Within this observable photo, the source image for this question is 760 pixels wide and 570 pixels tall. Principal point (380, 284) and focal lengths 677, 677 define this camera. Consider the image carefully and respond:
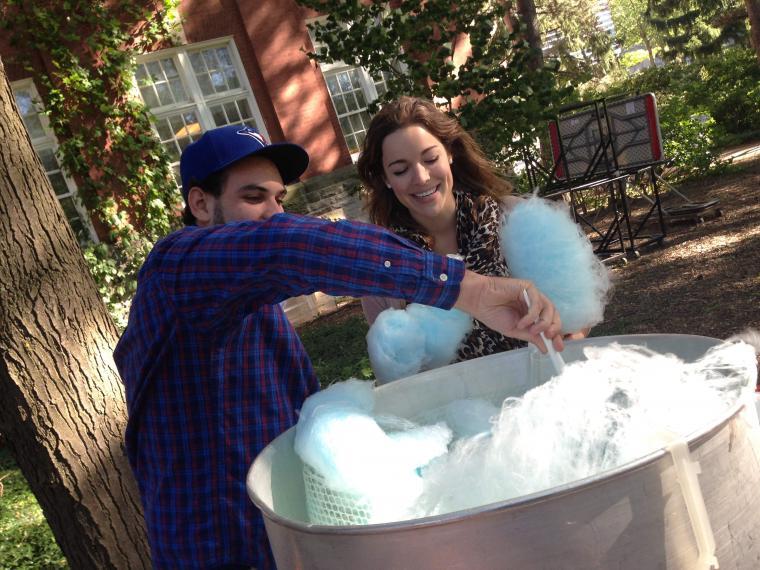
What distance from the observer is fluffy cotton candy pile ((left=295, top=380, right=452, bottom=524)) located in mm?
779

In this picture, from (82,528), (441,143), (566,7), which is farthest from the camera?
(566,7)

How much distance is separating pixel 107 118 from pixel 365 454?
27.0ft

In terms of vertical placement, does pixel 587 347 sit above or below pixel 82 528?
above

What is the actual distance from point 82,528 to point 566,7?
24.1 meters

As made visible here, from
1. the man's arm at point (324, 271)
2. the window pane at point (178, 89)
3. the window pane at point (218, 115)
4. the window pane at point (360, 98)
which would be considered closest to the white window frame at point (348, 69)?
the window pane at point (360, 98)

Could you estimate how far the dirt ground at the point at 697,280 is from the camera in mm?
4875

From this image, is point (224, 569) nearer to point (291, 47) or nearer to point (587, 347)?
point (587, 347)

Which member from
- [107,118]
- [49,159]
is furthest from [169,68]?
[49,159]

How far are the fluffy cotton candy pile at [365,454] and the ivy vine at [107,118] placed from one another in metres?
7.35

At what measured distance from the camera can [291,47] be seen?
9.40 metres

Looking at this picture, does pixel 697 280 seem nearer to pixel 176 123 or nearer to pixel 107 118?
pixel 107 118

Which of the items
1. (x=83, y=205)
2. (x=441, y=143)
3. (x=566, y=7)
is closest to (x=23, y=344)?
(x=441, y=143)

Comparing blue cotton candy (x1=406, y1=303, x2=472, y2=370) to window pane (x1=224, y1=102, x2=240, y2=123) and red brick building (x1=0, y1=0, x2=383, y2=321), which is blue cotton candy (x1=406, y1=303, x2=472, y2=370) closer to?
red brick building (x1=0, y1=0, x2=383, y2=321)

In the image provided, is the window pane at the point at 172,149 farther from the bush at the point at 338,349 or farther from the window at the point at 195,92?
the bush at the point at 338,349
